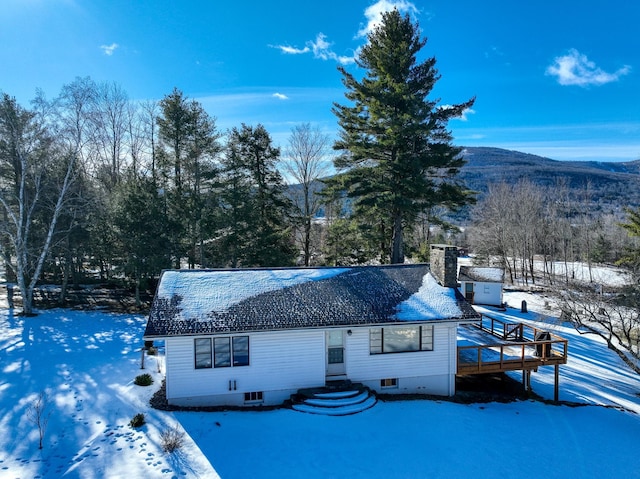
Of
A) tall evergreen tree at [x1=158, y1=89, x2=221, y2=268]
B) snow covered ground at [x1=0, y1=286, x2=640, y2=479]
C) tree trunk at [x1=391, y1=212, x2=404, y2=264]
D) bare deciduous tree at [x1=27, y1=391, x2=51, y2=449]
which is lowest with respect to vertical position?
snow covered ground at [x1=0, y1=286, x2=640, y2=479]

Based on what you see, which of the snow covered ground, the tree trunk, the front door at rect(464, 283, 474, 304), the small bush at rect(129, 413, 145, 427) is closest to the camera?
the snow covered ground

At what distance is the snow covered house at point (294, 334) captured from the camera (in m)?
11.7

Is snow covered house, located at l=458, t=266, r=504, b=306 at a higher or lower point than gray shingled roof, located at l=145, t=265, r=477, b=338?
lower

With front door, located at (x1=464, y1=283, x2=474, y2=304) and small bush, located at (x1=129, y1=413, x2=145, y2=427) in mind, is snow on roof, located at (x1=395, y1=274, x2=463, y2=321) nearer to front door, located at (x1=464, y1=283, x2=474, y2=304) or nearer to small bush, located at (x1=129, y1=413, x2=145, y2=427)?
small bush, located at (x1=129, y1=413, x2=145, y2=427)

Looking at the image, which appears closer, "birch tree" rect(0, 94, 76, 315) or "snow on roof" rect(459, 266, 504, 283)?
"birch tree" rect(0, 94, 76, 315)

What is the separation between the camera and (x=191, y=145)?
2711cm

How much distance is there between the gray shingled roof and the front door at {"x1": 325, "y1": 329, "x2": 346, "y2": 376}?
84 cm

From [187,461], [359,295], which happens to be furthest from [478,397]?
[187,461]

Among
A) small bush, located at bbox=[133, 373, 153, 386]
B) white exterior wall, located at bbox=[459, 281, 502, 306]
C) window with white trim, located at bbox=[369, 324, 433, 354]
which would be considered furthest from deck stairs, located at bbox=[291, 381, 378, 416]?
white exterior wall, located at bbox=[459, 281, 502, 306]

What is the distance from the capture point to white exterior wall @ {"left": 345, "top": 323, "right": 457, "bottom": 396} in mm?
12766

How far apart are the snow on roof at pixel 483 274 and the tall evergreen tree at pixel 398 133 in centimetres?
840

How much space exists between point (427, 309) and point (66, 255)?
2445 cm

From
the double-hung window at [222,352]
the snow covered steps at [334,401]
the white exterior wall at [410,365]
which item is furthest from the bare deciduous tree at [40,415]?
the white exterior wall at [410,365]

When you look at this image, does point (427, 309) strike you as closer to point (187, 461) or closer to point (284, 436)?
point (284, 436)
